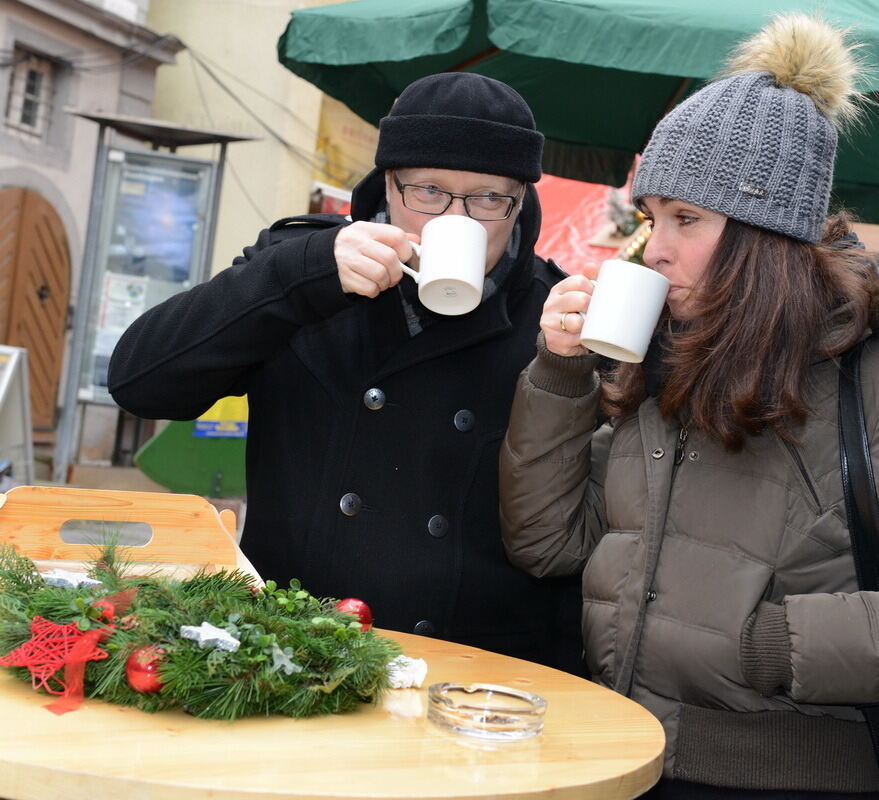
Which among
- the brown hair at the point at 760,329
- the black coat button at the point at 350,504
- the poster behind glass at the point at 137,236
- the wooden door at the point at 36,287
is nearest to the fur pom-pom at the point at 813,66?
the brown hair at the point at 760,329

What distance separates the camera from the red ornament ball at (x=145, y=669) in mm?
1493

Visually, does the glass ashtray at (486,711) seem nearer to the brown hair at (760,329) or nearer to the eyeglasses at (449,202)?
the brown hair at (760,329)

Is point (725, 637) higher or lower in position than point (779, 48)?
lower

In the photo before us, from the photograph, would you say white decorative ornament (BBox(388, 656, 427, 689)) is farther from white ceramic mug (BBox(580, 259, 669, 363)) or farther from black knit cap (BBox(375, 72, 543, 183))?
black knit cap (BBox(375, 72, 543, 183))

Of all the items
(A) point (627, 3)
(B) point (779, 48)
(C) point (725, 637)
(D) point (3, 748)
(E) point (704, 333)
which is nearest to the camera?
(D) point (3, 748)

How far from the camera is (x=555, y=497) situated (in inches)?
88.7

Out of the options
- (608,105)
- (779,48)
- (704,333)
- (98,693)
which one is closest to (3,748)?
(98,693)

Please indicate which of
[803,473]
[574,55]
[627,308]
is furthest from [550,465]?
[574,55]

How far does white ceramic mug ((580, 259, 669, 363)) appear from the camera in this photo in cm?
199

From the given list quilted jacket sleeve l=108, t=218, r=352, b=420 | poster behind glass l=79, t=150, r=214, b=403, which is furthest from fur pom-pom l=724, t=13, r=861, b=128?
poster behind glass l=79, t=150, r=214, b=403

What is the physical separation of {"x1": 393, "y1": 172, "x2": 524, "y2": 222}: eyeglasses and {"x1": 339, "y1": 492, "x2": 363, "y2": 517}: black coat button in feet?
1.91

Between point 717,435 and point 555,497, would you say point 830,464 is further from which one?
point 555,497

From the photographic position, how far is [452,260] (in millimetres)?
2051

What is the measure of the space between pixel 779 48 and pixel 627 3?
155cm
